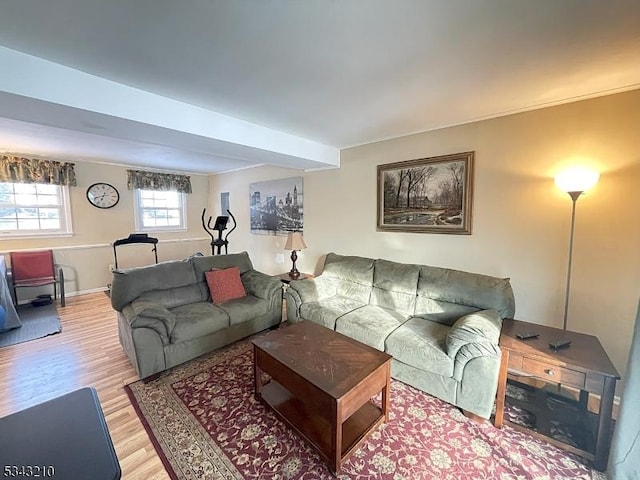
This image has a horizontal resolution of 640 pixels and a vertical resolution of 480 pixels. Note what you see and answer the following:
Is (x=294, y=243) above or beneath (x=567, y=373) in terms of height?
above

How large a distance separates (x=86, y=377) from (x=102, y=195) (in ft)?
12.4

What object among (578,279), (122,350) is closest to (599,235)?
(578,279)

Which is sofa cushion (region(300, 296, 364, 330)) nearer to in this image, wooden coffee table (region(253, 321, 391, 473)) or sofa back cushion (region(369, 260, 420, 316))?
sofa back cushion (region(369, 260, 420, 316))

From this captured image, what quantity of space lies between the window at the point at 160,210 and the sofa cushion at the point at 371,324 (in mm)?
4883

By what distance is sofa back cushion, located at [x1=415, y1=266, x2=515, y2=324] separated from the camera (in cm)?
230

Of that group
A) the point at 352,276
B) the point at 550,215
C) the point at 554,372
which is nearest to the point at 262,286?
the point at 352,276

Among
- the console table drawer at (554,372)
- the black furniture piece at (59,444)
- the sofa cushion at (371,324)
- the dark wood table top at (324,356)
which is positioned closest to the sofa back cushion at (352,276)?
the sofa cushion at (371,324)

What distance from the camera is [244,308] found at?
2.94 metres

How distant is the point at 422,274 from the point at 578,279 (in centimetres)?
119

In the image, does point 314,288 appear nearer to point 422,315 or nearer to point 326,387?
point 422,315

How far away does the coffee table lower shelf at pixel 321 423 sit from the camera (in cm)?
158

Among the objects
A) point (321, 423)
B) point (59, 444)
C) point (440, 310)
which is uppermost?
point (59, 444)

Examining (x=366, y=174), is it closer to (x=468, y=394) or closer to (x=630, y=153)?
(x=630, y=153)

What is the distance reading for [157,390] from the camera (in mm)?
2195
